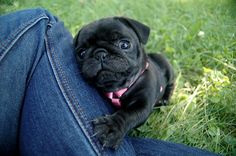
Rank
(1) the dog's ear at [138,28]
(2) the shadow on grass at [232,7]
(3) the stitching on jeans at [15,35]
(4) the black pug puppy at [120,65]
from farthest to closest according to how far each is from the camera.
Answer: (2) the shadow on grass at [232,7] → (1) the dog's ear at [138,28] → (4) the black pug puppy at [120,65] → (3) the stitching on jeans at [15,35]

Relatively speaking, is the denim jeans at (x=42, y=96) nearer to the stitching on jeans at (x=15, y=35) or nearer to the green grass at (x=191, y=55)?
the stitching on jeans at (x=15, y=35)

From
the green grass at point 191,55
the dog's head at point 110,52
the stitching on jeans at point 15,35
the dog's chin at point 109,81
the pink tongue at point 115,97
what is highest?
the stitching on jeans at point 15,35

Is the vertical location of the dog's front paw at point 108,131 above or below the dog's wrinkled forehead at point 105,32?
below

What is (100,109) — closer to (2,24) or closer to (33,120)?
(33,120)

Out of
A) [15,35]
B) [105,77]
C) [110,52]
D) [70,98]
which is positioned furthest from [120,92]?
[15,35]

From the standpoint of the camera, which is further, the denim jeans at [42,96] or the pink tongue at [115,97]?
the pink tongue at [115,97]

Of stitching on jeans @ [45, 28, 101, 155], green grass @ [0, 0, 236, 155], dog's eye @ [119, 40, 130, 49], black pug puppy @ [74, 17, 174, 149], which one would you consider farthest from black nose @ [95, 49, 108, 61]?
green grass @ [0, 0, 236, 155]

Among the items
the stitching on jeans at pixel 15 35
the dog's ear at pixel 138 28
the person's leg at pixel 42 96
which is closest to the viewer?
the person's leg at pixel 42 96

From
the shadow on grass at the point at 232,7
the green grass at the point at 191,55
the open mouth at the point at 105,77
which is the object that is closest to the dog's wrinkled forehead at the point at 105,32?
the open mouth at the point at 105,77

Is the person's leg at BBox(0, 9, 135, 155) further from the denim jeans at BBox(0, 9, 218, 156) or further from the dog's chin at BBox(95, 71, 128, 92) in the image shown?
the dog's chin at BBox(95, 71, 128, 92)
